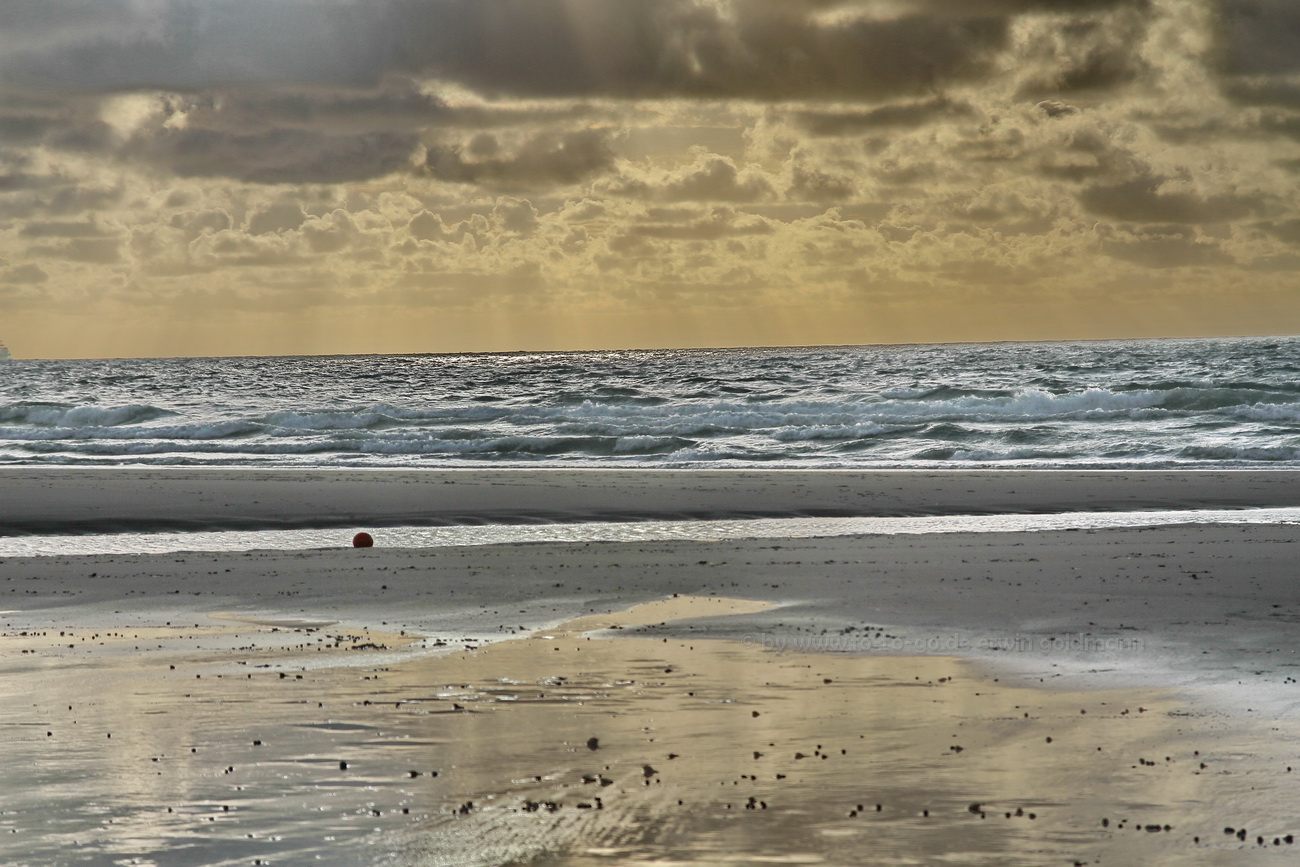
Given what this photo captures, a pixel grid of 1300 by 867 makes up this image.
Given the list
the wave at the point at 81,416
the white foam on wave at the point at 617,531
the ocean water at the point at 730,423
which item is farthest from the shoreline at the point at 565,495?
the wave at the point at 81,416

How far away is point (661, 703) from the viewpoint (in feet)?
26.0

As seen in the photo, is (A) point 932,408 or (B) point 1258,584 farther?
(A) point 932,408

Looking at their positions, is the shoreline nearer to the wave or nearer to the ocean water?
the ocean water

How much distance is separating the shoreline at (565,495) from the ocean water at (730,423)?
4.14m

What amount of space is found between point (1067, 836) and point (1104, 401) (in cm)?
4657

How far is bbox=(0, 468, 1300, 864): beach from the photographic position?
559cm

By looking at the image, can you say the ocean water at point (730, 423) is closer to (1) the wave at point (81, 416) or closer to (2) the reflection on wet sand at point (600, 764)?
(1) the wave at point (81, 416)

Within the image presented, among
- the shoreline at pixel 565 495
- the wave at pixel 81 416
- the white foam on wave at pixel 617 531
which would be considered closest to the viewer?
the white foam on wave at pixel 617 531

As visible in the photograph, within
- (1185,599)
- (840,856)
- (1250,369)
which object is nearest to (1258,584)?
(1185,599)

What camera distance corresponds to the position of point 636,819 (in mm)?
5742

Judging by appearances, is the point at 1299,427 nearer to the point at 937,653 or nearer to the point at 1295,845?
the point at 937,653

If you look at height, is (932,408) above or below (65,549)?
above

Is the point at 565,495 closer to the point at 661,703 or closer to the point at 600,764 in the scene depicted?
the point at 661,703

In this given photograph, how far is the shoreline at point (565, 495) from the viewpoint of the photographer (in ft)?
67.0
